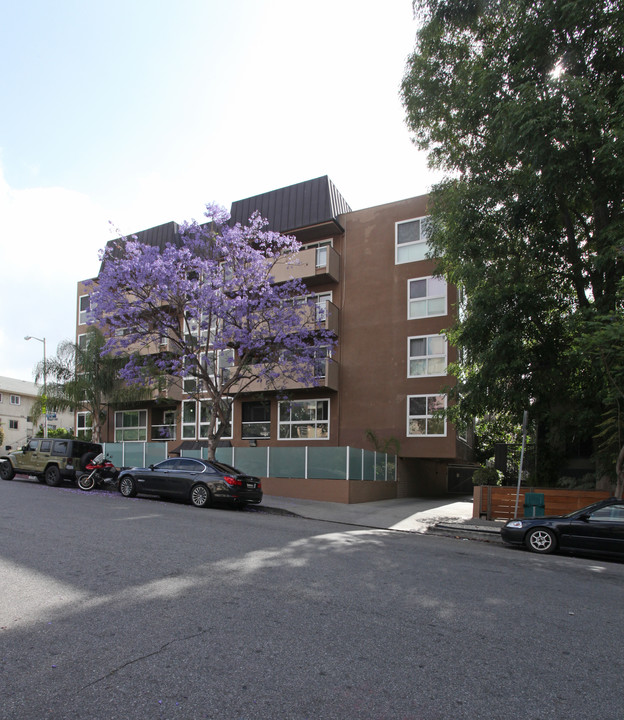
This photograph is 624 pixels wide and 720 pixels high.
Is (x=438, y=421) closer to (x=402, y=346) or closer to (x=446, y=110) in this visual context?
(x=402, y=346)

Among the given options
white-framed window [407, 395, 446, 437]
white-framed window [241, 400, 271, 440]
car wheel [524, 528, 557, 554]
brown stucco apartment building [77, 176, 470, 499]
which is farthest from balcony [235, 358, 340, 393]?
car wheel [524, 528, 557, 554]

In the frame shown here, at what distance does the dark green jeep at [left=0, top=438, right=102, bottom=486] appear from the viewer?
19312 millimetres

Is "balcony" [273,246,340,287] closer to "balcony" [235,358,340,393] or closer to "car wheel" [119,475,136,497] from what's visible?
"balcony" [235,358,340,393]

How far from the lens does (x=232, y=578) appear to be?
640 centimetres

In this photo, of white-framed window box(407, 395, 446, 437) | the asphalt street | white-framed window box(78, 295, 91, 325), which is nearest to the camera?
the asphalt street

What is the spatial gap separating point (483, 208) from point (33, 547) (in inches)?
535

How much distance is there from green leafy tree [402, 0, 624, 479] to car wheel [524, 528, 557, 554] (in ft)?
13.9

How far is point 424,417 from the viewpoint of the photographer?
23.2m

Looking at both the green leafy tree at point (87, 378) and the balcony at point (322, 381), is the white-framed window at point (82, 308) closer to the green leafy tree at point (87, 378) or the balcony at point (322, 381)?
the green leafy tree at point (87, 378)

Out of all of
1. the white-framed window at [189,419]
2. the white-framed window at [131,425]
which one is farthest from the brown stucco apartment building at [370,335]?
the white-framed window at [131,425]

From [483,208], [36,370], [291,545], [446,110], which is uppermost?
[446,110]

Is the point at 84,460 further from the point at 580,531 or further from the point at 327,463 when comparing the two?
the point at 580,531

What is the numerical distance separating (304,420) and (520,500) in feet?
38.7

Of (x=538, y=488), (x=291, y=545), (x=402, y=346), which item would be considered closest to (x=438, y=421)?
(x=402, y=346)
